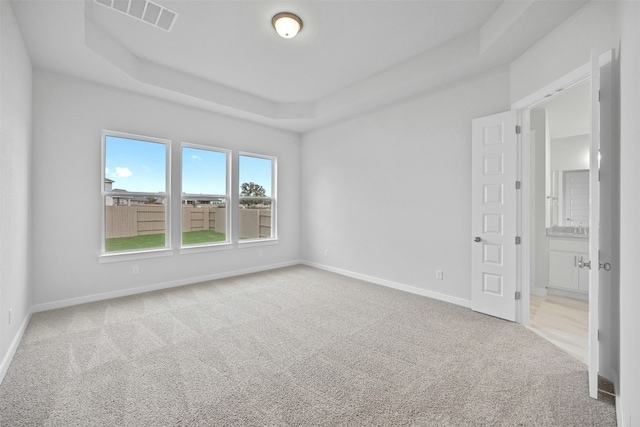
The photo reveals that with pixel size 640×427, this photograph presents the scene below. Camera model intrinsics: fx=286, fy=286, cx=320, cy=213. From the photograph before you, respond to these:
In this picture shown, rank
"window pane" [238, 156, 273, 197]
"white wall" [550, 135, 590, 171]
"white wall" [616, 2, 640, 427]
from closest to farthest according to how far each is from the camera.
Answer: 1. "white wall" [616, 2, 640, 427]
2. "white wall" [550, 135, 590, 171]
3. "window pane" [238, 156, 273, 197]

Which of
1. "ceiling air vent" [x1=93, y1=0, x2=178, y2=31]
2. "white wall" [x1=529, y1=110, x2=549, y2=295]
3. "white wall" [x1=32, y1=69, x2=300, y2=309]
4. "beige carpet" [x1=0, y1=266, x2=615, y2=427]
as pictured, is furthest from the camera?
"white wall" [x1=529, y1=110, x2=549, y2=295]

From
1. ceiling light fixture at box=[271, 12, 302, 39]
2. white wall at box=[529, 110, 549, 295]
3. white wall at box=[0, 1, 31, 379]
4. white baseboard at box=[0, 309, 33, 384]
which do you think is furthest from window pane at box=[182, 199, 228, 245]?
white wall at box=[529, 110, 549, 295]

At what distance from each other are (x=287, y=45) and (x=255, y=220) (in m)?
3.28

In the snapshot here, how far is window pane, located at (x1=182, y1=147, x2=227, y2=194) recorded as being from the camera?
15.5ft

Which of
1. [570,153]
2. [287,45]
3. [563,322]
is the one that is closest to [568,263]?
[563,322]

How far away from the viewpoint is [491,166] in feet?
10.9

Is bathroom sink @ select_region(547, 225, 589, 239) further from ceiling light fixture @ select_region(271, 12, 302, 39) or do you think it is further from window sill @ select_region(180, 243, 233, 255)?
window sill @ select_region(180, 243, 233, 255)

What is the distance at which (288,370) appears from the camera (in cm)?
224

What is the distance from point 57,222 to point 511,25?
17.5ft

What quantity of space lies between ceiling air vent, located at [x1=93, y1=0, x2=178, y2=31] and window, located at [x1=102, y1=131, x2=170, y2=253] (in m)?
1.75

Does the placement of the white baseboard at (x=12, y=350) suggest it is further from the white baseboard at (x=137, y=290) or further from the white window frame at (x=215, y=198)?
Answer: the white window frame at (x=215, y=198)

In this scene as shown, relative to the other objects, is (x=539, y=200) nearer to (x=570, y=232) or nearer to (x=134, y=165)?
(x=570, y=232)

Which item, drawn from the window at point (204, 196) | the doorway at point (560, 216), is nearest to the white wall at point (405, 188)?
the doorway at point (560, 216)

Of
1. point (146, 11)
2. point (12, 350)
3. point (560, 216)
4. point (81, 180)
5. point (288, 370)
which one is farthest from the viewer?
point (560, 216)
